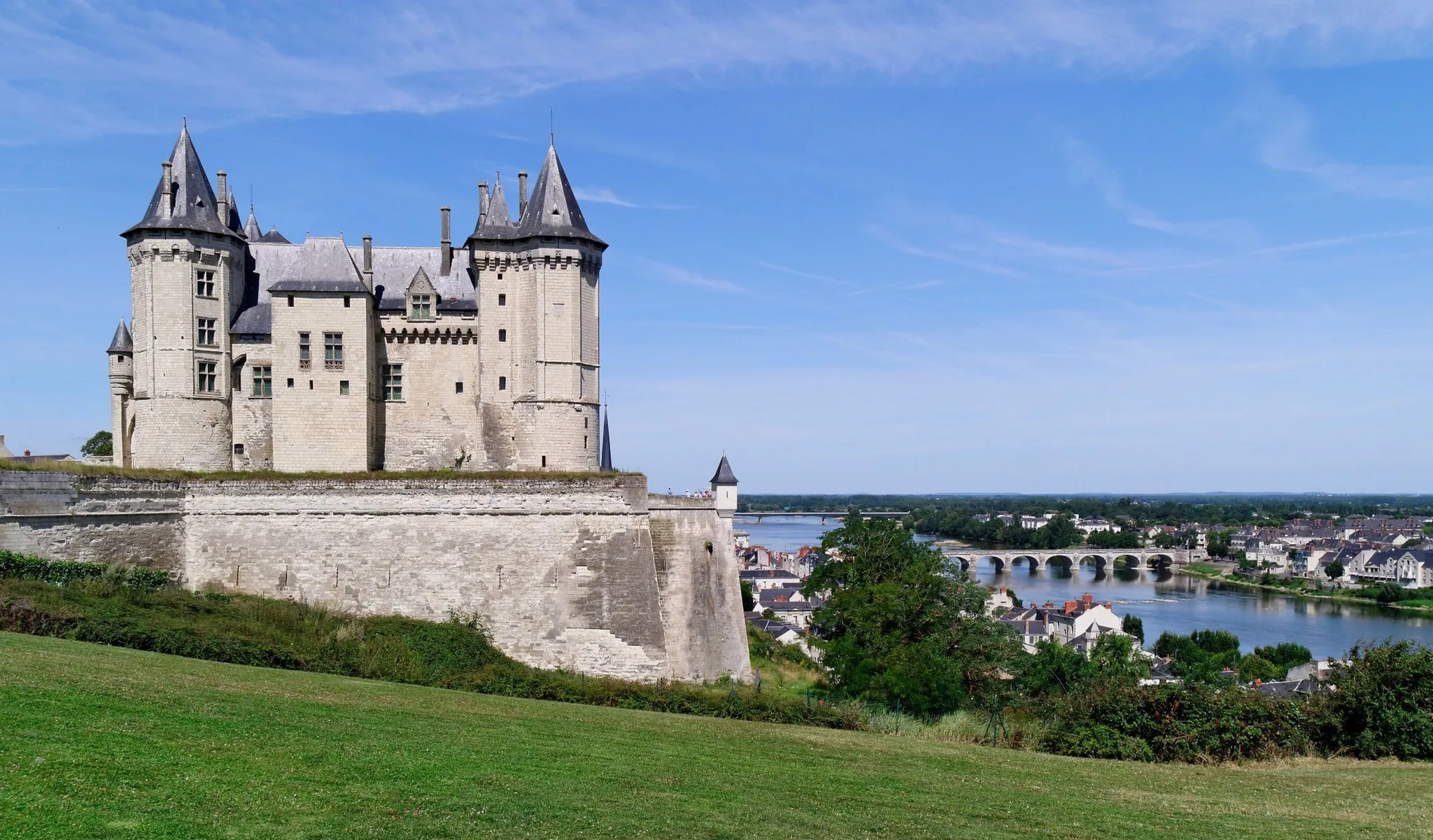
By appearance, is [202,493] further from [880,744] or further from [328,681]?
[880,744]

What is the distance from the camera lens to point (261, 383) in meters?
30.1

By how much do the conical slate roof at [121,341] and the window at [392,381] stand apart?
26.1 feet

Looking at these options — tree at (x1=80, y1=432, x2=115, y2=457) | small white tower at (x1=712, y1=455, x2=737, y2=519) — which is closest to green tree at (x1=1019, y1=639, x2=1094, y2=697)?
small white tower at (x1=712, y1=455, x2=737, y2=519)

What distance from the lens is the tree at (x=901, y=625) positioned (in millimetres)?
24906

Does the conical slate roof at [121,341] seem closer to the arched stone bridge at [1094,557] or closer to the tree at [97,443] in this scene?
the tree at [97,443]

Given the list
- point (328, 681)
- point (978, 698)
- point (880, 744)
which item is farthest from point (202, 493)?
point (978, 698)

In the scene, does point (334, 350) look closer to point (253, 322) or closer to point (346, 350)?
point (346, 350)

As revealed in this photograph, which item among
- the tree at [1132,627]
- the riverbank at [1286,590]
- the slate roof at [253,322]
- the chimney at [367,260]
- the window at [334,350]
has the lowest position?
the riverbank at [1286,590]

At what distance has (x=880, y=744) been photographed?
16.2 metres

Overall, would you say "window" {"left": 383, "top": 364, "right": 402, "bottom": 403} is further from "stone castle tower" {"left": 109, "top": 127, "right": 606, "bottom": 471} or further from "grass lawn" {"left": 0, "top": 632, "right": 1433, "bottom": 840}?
"grass lawn" {"left": 0, "top": 632, "right": 1433, "bottom": 840}

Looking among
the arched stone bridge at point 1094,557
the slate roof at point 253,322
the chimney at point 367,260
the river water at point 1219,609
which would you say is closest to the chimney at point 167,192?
the slate roof at point 253,322

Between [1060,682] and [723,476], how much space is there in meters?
15.8

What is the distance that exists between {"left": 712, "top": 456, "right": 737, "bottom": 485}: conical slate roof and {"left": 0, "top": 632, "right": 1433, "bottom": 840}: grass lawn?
14.0 meters

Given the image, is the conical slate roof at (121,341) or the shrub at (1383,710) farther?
the conical slate roof at (121,341)
